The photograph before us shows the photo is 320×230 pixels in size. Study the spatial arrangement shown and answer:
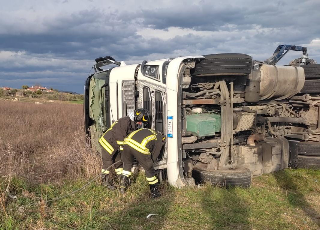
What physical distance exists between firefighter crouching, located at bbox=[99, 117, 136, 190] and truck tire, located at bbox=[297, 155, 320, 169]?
3.79m

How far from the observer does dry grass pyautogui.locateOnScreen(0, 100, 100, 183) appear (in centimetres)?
563

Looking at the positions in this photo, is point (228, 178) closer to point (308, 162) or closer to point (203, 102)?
point (203, 102)

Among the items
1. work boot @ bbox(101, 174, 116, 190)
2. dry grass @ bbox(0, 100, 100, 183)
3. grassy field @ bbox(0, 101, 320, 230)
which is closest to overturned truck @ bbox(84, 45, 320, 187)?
grassy field @ bbox(0, 101, 320, 230)

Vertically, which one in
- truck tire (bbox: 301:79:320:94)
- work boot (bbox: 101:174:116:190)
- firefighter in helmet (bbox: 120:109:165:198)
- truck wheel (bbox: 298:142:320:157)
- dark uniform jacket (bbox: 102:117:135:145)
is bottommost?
work boot (bbox: 101:174:116:190)

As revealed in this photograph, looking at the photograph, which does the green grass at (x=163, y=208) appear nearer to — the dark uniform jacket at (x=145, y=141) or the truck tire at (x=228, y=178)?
the truck tire at (x=228, y=178)

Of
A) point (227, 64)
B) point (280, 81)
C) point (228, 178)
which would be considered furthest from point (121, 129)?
point (280, 81)

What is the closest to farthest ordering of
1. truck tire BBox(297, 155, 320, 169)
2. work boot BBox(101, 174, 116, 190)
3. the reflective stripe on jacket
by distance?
1. the reflective stripe on jacket
2. work boot BBox(101, 174, 116, 190)
3. truck tire BBox(297, 155, 320, 169)

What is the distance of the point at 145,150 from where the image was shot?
4832 mm

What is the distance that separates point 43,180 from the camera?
5488 millimetres

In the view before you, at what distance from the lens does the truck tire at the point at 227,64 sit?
536 centimetres

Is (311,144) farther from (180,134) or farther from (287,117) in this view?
(180,134)

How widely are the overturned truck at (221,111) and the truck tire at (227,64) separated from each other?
0.05 feet

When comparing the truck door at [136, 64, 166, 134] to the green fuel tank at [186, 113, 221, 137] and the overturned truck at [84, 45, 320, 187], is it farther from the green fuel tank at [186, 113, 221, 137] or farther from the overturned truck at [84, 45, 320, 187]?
the green fuel tank at [186, 113, 221, 137]

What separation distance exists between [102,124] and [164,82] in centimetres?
249
